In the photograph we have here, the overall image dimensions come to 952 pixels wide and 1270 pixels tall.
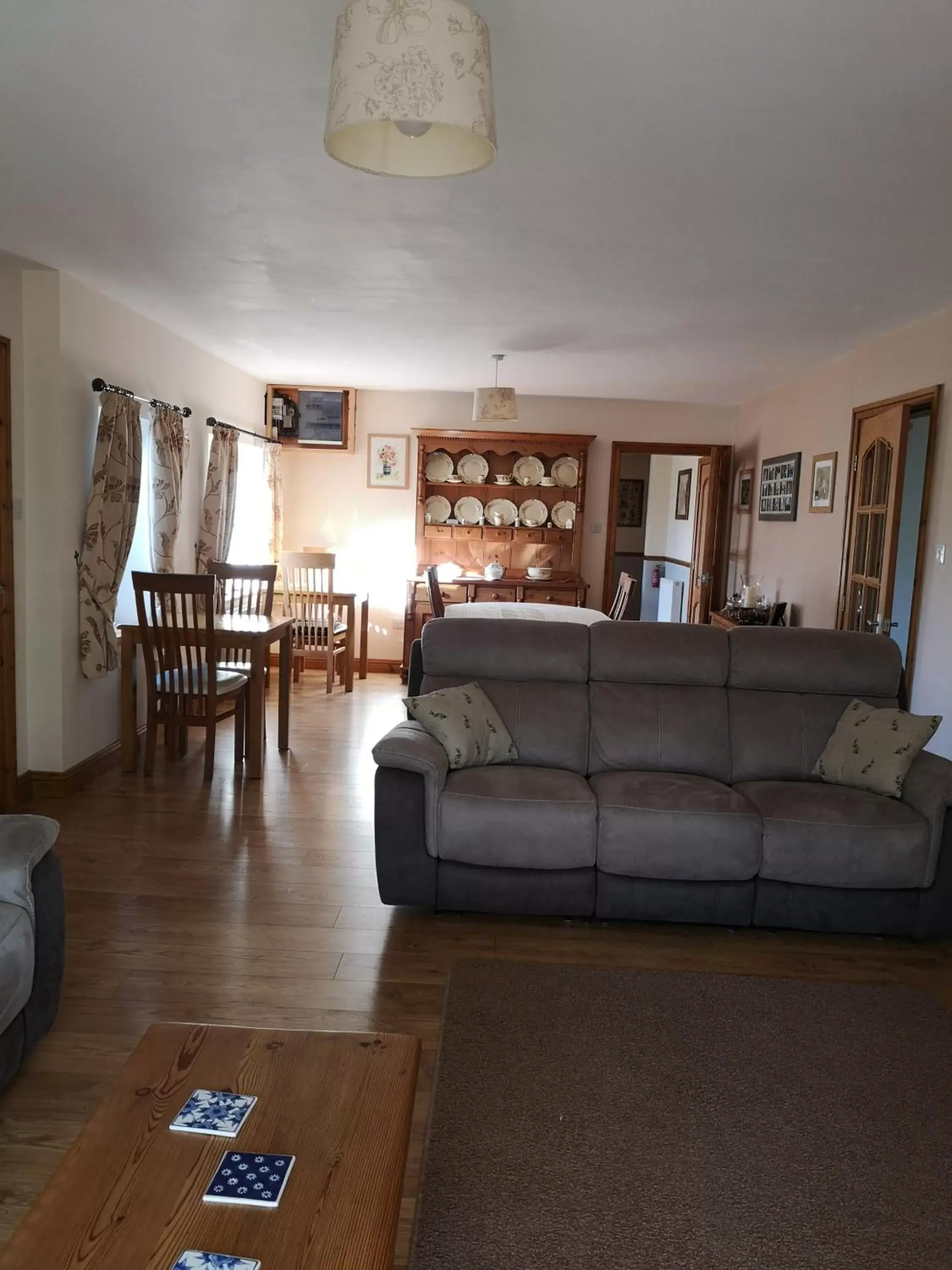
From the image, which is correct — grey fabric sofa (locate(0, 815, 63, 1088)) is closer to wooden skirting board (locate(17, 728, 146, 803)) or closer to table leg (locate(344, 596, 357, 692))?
wooden skirting board (locate(17, 728, 146, 803))

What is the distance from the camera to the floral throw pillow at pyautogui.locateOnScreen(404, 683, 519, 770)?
3279 mm

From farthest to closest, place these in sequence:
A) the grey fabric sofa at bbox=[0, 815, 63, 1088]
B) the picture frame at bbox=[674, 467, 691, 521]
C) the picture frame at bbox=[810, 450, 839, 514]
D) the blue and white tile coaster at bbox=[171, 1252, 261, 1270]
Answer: the picture frame at bbox=[674, 467, 691, 521], the picture frame at bbox=[810, 450, 839, 514], the grey fabric sofa at bbox=[0, 815, 63, 1088], the blue and white tile coaster at bbox=[171, 1252, 261, 1270]

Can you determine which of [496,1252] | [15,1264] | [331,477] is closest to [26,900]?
[15,1264]

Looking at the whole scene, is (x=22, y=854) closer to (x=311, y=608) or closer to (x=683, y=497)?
(x=311, y=608)

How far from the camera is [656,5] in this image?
181 centimetres

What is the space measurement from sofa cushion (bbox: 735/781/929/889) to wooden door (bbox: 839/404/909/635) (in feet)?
4.91

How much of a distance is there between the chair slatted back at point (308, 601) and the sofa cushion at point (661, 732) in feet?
11.7

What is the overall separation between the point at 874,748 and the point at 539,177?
7.40 feet

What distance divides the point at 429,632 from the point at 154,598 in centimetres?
168

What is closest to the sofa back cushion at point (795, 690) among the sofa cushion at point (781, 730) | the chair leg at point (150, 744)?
the sofa cushion at point (781, 730)

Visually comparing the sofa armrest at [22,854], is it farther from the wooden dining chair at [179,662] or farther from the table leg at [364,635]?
the table leg at [364,635]

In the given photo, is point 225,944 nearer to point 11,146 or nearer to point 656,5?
point 11,146

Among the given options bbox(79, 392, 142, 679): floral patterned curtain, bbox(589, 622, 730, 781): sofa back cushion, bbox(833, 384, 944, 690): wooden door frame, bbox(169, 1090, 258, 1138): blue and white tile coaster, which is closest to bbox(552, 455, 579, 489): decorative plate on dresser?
bbox(833, 384, 944, 690): wooden door frame

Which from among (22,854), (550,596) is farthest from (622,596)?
(22,854)
